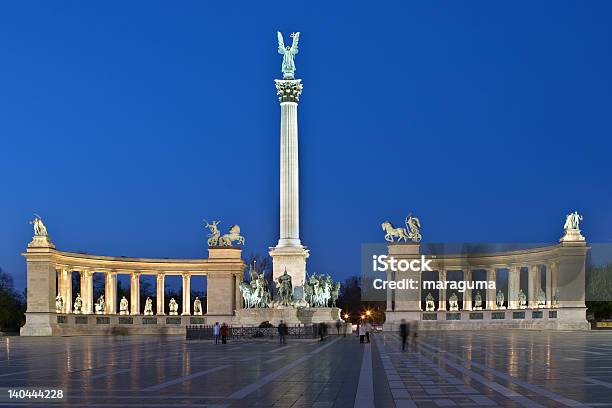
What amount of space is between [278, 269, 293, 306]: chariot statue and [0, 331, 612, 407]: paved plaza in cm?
3772

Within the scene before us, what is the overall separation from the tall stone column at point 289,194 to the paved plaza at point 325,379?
42963mm

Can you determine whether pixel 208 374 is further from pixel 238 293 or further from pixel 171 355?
pixel 238 293

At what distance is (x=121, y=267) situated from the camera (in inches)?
4400

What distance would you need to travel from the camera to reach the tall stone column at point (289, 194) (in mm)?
86438

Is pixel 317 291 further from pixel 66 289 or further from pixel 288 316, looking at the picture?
pixel 66 289

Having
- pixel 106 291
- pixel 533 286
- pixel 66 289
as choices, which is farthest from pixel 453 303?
pixel 66 289

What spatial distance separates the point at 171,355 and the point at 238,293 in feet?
236

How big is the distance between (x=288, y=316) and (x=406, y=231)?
1386 inches

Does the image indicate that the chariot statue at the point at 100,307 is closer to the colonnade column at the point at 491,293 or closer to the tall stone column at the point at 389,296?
the tall stone column at the point at 389,296

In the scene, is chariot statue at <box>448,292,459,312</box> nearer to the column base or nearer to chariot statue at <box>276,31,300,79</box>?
chariot statue at <box>276,31,300,79</box>

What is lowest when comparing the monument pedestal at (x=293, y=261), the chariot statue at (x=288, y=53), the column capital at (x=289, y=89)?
the monument pedestal at (x=293, y=261)

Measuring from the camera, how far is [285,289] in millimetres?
81938

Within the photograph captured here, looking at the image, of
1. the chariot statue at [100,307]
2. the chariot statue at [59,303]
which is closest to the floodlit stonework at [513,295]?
the chariot statue at [100,307]

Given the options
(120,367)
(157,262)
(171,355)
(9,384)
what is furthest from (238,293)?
(9,384)
